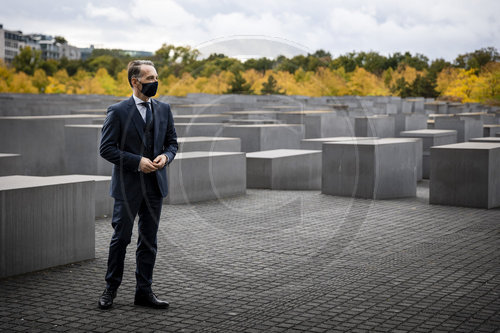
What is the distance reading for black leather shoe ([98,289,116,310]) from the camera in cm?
551

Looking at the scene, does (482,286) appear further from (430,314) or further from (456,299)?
(430,314)

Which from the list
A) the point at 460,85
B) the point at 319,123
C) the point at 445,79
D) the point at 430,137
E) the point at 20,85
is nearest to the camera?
the point at 430,137

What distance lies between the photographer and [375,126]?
79.4 ft

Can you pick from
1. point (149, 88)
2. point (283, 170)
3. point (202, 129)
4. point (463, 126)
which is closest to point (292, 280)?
point (149, 88)

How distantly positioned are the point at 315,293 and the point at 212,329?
4.77 feet

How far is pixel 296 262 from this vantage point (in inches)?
296

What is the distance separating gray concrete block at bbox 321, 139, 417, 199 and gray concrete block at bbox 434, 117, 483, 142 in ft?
33.4

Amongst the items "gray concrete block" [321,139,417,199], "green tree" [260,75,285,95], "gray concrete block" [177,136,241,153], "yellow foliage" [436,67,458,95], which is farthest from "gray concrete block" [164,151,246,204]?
"yellow foliage" [436,67,458,95]

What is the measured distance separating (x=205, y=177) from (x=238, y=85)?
1583 inches

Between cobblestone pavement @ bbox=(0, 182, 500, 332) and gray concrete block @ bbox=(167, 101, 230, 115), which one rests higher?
gray concrete block @ bbox=(167, 101, 230, 115)

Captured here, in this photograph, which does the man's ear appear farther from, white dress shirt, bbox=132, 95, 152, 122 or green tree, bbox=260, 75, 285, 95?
green tree, bbox=260, 75, 285, 95

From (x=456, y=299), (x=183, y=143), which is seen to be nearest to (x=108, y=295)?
(x=456, y=299)

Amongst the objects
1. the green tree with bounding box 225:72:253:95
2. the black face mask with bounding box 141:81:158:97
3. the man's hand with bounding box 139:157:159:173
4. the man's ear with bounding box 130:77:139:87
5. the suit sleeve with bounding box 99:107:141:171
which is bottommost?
the man's hand with bounding box 139:157:159:173

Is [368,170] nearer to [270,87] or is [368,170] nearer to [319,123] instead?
[319,123]
